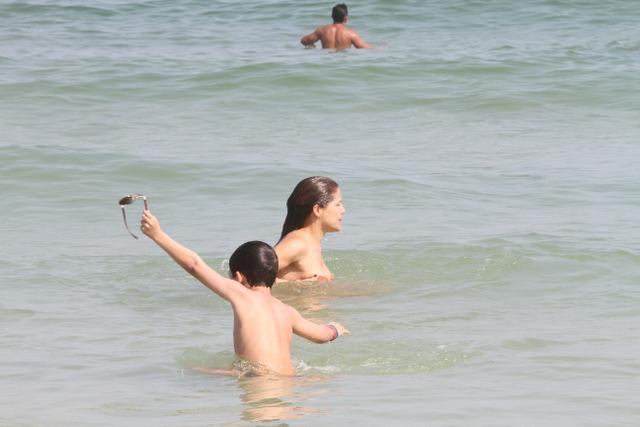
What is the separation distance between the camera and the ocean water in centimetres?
593

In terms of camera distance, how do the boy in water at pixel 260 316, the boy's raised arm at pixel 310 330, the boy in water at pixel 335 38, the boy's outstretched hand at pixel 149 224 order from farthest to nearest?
the boy in water at pixel 335 38, the boy's raised arm at pixel 310 330, the boy in water at pixel 260 316, the boy's outstretched hand at pixel 149 224

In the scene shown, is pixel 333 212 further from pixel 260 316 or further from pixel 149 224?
pixel 149 224

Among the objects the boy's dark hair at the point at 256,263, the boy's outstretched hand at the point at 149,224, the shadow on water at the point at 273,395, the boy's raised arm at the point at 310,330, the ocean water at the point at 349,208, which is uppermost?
the boy's outstretched hand at the point at 149,224

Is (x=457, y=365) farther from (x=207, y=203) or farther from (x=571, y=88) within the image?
(x=571, y=88)

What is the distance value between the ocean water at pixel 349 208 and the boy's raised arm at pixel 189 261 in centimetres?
41

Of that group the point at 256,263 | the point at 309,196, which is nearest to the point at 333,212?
the point at 309,196

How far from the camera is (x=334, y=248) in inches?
363

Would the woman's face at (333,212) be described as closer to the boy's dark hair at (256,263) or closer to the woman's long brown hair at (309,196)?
the woman's long brown hair at (309,196)

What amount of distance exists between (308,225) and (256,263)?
201 cm

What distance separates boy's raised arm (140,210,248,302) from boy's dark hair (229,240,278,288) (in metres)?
0.09

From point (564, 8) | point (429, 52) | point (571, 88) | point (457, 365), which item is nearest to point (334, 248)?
point (457, 365)

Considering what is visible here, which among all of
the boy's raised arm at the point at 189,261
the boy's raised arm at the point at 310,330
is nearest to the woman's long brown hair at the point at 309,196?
the boy's raised arm at the point at 310,330

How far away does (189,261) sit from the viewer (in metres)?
5.46

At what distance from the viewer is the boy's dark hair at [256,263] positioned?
19.5 feet
